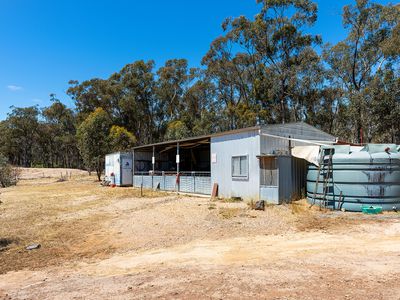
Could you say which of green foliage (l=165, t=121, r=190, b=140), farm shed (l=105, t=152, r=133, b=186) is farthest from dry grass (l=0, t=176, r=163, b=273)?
green foliage (l=165, t=121, r=190, b=140)

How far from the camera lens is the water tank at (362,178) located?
35.3 ft

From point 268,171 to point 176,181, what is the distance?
303 inches

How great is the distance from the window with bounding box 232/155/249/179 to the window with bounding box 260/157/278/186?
3.32 ft

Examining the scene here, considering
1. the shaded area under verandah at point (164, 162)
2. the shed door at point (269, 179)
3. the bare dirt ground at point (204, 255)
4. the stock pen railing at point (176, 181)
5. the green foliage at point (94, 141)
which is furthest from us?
the green foliage at point (94, 141)

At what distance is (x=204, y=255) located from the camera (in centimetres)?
654

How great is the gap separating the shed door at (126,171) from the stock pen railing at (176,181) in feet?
2.81

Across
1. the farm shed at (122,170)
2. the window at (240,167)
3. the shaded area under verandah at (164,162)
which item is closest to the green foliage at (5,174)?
the farm shed at (122,170)

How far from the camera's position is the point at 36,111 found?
65812 mm

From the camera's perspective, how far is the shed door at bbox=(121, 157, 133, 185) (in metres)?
25.0

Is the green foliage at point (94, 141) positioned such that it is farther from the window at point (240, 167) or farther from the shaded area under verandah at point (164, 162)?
the window at point (240, 167)

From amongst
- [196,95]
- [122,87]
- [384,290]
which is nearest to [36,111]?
[122,87]

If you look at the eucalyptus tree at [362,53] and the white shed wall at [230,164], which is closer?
the white shed wall at [230,164]

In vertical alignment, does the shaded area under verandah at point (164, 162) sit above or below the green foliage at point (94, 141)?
below

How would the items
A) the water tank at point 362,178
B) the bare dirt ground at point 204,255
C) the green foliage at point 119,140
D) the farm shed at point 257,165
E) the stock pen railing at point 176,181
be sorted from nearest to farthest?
the bare dirt ground at point 204,255 < the water tank at point 362,178 < the farm shed at point 257,165 < the stock pen railing at point 176,181 < the green foliage at point 119,140
